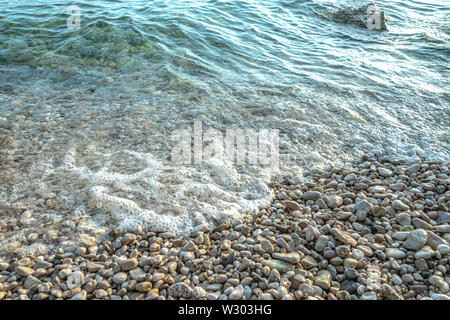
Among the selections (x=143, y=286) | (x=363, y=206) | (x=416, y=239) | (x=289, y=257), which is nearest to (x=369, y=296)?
(x=289, y=257)

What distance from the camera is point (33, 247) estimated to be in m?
2.95

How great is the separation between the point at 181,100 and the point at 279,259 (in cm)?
386

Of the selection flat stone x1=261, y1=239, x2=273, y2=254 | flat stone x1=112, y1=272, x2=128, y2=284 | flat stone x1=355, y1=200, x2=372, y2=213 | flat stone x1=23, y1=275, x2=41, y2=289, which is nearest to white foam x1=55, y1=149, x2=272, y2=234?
flat stone x1=261, y1=239, x2=273, y2=254

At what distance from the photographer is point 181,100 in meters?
5.84

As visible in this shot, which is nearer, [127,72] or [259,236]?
[259,236]

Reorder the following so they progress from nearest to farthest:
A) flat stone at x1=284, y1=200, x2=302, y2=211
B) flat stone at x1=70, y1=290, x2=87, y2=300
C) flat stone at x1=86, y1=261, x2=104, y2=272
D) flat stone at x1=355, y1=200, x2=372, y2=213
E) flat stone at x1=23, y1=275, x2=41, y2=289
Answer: flat stone at x1=70, y1=290, x2=87, y2=300 → flat stone at x1=23, y1=275, x2=41, y2=289 → flat stone at x1=86, y1=261, x2=104, y2=272 → flat stone at x1=355, y1=200, x2=372, y2=213 → flat stone at x1=284, y1=200, x2=302, y2=211

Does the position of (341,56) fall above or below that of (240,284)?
above

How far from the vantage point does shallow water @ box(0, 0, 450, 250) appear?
3.77m

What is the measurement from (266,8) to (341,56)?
489 cm

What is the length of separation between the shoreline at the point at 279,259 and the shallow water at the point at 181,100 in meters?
0.38


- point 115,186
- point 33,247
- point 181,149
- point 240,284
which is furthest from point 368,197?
point 33,247

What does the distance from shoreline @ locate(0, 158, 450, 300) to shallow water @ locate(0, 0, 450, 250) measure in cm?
38

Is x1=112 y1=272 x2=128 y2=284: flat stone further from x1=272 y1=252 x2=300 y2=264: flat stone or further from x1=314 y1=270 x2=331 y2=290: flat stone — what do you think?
x1=314 y1=270 x2=331 y2=290: flat stone

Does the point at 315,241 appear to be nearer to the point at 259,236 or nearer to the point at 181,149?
the point at 259,236
